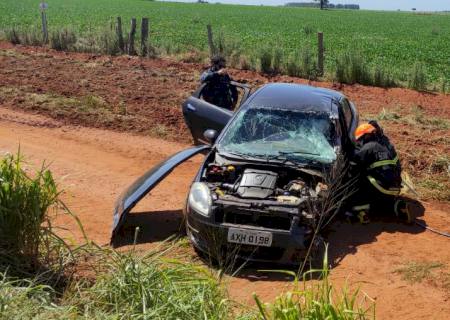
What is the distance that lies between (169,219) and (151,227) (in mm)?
319

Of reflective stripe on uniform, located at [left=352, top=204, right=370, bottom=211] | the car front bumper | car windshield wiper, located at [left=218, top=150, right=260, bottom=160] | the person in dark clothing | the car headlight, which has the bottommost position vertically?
reflective stripe on uniform, located at [left=352, top=204, right=370, bottom=211]

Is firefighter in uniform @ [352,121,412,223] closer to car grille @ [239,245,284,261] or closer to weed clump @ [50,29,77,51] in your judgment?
car grille @ [239,245,284,261]

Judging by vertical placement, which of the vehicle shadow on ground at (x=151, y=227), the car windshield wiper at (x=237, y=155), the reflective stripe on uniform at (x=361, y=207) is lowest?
the vehicle shadow on ground at (x=151, y=227)

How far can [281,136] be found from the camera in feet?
23.6

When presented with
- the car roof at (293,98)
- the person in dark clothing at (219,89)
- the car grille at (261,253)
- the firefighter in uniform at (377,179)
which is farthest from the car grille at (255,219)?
the person in dark clothing at (219,89)

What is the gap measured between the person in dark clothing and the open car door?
11.4 inches

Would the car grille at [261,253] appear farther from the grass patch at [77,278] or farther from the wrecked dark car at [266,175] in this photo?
the grass patch at [77,278]

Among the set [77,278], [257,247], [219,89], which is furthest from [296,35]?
[77,278]

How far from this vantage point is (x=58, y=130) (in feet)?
38.0

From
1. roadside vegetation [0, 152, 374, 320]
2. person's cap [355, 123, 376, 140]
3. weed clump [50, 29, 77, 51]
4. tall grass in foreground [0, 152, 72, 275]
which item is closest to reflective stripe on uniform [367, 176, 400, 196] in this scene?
person's cap [355, 123, 376, 140]

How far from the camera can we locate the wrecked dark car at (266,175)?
19.5ft

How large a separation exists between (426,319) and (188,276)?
7.29 feet

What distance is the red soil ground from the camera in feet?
19.4

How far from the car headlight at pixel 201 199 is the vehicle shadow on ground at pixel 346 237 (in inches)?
28.0
